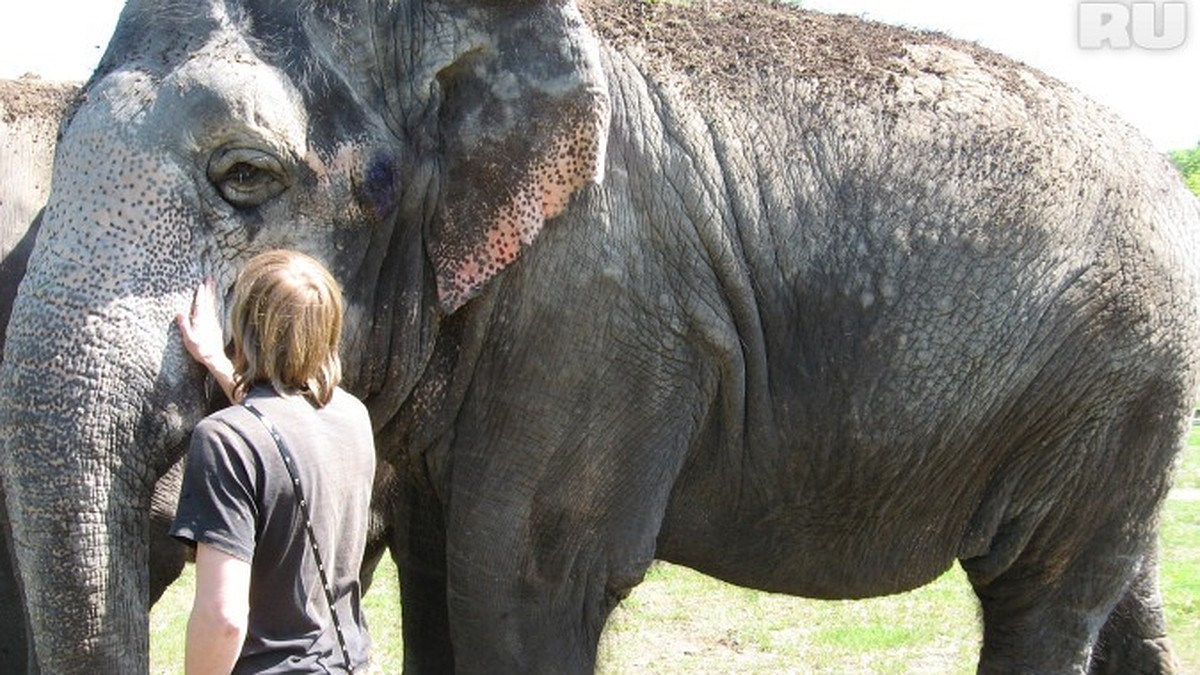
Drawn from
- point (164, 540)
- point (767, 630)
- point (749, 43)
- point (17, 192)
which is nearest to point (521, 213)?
point (749, 43)

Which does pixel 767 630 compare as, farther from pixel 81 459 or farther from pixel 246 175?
pixel 81 459

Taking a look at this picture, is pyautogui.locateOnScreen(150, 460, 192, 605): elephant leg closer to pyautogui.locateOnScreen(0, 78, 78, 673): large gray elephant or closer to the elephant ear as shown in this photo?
the elephant ear

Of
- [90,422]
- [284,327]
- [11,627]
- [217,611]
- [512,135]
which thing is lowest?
[217,611]

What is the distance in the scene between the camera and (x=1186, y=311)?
5.11 metres

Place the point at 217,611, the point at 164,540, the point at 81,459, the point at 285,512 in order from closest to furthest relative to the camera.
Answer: the point at 217,611 → the point at 285,512 → the point at 81,459 → the point at 164,540

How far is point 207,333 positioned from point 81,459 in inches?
14.7

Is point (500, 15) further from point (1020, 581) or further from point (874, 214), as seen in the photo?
point (1020, 581)

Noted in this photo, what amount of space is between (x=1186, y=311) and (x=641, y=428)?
1.65 meters

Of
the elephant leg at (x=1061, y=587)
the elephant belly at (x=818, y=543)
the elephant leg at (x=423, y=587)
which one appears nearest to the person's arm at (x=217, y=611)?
the elephant leg at (x=423, y=587)

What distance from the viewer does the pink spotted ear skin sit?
4.19 metres

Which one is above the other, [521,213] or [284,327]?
[521,213]

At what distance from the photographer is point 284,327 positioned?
3285mm

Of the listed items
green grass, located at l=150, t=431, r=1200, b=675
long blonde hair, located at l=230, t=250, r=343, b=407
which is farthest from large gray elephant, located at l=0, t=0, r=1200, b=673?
green grass, located at l=150, t=431, r=1200, b=675

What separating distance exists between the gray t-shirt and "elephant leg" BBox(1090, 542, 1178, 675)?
3242 millimetres
